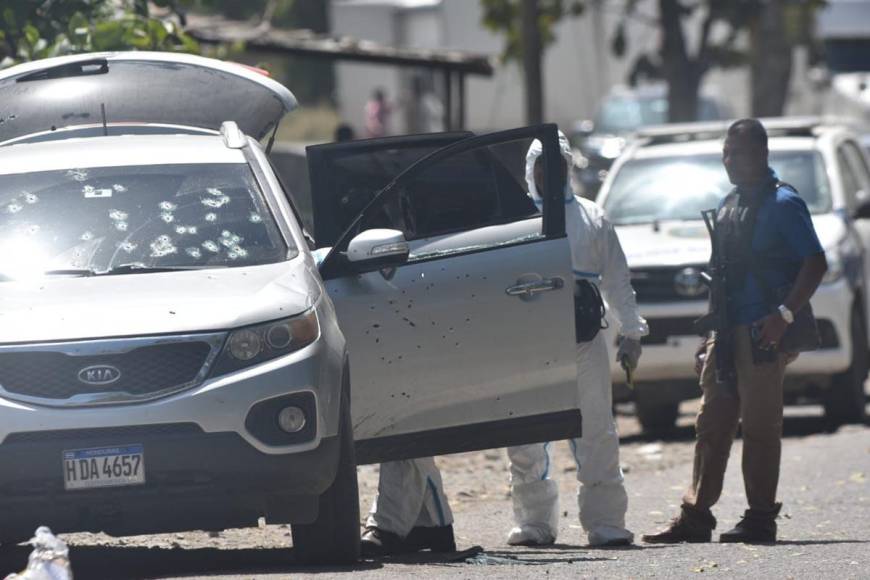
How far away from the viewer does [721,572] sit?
24.4 ft

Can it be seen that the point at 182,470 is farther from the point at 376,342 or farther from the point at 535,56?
the point at 535,56

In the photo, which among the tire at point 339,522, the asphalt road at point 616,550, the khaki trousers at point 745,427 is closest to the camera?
the tire at point 339,522

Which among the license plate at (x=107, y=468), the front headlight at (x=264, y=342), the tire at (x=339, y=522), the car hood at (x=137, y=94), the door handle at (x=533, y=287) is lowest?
the tire at (x=339, y=522)

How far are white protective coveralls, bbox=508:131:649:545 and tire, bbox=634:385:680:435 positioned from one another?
4522 mm

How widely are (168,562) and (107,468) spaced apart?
4.20 feet

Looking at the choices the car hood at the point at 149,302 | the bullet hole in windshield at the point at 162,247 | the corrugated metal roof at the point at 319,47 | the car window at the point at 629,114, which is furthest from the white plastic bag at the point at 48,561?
the car window at the point at 629,114

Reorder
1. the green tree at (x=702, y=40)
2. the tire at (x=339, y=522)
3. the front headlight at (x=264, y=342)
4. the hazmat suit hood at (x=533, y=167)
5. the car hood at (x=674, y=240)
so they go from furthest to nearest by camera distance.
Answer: the green tree at (x=702, y=40) < the car hood at (x=674, y=240) < the hazmat suit hood at (x=533, y=167) < the tire at (x=339, y=522) < the front headlight at (x=264, y=342)

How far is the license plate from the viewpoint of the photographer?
683 cm

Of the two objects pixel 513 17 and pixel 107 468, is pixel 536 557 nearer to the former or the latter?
pixel 107 468

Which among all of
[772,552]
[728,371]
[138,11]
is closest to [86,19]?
[138,11]

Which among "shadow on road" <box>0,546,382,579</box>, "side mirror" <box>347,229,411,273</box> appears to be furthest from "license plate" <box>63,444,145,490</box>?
"side mirror" <box>347,229,411,273</box>

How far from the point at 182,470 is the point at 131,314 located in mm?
580

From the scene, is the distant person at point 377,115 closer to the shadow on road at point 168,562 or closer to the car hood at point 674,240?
the car hood at point 674,240

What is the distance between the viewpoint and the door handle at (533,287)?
8180mm
